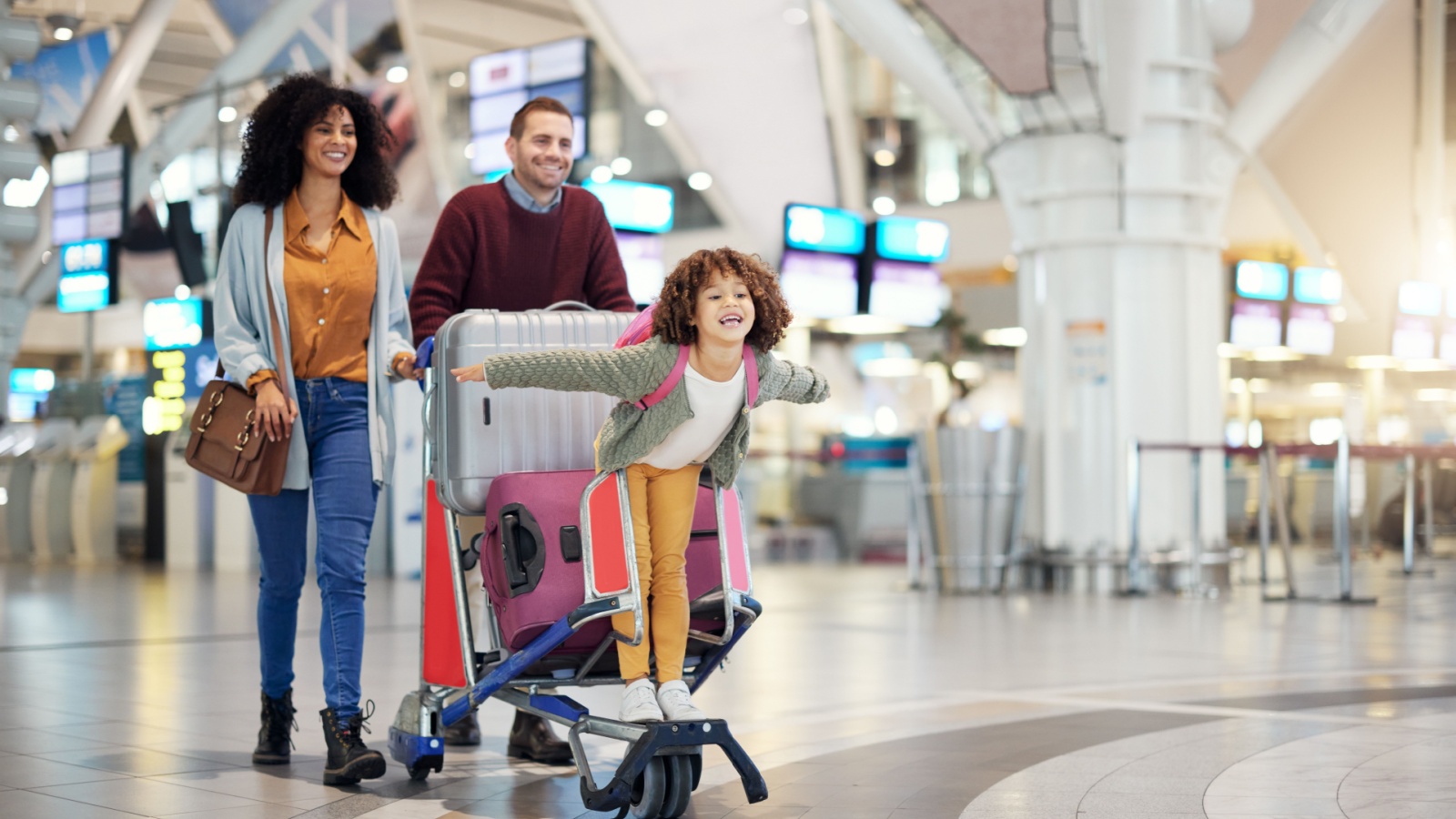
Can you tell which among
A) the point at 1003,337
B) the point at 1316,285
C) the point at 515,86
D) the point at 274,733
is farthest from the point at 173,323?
the point at 274,733

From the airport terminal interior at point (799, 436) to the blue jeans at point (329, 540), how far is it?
0.02 m

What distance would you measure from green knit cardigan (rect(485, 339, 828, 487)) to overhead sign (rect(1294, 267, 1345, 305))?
54.8 ft

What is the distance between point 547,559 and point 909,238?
14222 mm

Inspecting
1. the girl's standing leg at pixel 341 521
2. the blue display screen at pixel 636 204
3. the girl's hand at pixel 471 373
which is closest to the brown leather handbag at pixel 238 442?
the girl's standing leg at pixel 341 521

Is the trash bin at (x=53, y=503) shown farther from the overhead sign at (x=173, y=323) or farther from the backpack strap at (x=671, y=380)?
the backpack strap at (x=671, y=380)

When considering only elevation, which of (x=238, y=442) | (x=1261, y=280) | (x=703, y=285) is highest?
(x=1261, y=280)

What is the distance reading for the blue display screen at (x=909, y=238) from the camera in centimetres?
1700

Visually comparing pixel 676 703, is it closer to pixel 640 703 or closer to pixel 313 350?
pixel 640 703

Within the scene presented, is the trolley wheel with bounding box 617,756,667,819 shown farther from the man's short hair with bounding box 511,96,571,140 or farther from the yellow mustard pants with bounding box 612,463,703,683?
the man's short hair with bounding box 511,96,571,140

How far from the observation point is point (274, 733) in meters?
4.01

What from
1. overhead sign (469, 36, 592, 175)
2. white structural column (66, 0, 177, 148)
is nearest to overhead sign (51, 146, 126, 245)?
white structural column (66, 0, 177, 148)

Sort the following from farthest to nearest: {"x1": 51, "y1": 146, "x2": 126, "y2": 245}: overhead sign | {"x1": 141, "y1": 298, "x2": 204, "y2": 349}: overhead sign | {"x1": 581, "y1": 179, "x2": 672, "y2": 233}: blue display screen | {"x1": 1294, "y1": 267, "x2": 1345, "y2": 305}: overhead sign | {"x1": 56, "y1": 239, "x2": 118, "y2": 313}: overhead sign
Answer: {"x1": 56, "y1": 239, "x2": 118, "y2": 313}: overhead sign < {"x1": 51, "y1": 146, "x2": 126, "y2": 245}: overhead sign < {"x1": 1294, "y1": 267, "x2": 1345, "y2": 305}: overhead sign < {"x1": 141, "y1": 298, "x2": 204, "y2": 349}: overhead sign < {"x1": 581, "y1": 179, "x2": 672, "y2": 233}: blue display screen

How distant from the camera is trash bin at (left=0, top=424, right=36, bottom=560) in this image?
18.0m

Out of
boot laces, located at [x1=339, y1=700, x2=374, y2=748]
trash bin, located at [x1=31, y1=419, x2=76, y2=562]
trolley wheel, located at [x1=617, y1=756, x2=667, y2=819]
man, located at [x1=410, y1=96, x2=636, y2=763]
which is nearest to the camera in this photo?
trolley wheel, located at [x1=617, y1=756, x2=667, y2=819]
